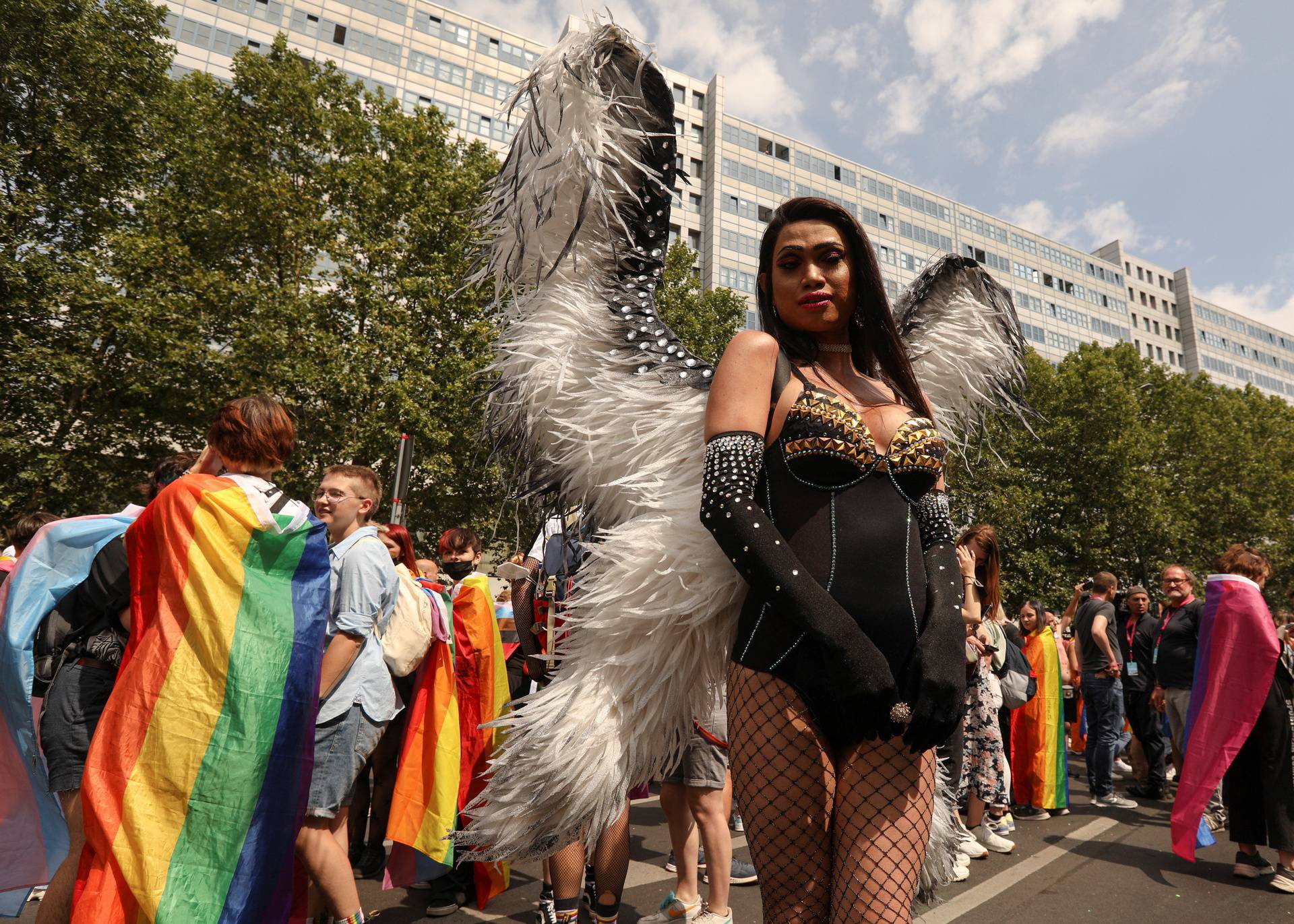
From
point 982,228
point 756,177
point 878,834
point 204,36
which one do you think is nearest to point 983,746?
point 878,834

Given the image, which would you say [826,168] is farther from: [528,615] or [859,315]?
[859,315]

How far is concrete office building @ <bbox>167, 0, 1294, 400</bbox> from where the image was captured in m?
35.6

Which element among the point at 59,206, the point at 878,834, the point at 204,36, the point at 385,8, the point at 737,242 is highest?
the point at 385,8

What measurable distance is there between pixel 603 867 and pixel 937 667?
7.02 feet

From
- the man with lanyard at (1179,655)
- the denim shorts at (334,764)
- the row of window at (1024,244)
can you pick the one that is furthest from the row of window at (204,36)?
the row of window at (1024,244)

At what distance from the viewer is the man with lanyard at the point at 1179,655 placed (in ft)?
21.0

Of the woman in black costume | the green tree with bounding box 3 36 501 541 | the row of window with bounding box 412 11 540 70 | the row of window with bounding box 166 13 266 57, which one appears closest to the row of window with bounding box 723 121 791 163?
the row of window with bounding box 412 11 540 70

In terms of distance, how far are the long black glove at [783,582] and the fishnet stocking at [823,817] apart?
11cm

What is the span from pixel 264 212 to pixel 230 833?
55.7 ft

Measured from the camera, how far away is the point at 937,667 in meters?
1.57

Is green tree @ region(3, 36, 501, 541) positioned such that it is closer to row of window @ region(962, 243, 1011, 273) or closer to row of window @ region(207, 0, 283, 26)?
row of window @ region(207, 0, 283, 26)

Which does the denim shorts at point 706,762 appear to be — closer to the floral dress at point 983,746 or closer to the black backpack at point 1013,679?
the floral dress at point 983,746

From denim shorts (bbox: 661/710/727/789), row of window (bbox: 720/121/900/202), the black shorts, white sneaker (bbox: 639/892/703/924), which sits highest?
row of window (bbox: 720/121/900/202)

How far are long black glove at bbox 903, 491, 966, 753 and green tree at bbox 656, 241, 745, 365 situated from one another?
17.6 meters
